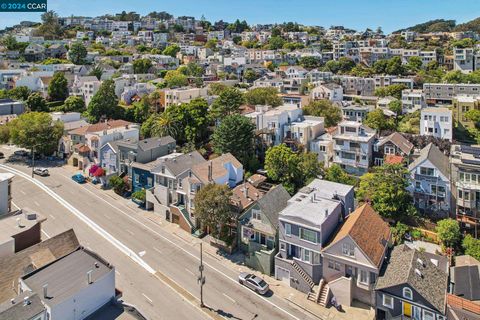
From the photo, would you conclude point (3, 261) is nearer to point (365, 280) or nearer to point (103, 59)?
point (365, 280)

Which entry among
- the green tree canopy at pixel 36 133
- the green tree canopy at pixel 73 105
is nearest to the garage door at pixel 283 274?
the green tree canopy at pixel 36 133

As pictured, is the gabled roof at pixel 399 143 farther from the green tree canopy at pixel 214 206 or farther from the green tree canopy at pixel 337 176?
the green tree canopy at pixel 214 206

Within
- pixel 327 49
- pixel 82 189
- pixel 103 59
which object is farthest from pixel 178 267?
pixel 327 49

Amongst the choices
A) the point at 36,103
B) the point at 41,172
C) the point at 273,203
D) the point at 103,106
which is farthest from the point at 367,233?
the point at 36,103

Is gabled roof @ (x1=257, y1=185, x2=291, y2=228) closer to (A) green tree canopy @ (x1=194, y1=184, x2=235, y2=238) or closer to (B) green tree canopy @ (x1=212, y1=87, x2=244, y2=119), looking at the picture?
(A) green tree canopy @ (x1=194, y1=184, x2=235, y2=238)

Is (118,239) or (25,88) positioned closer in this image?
(118,239)

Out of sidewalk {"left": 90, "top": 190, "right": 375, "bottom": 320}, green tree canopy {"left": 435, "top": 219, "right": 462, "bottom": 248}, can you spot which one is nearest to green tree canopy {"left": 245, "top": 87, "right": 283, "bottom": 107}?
sidewalk {"left": 90, "top": 190, "right": 375, "bottom": 320}

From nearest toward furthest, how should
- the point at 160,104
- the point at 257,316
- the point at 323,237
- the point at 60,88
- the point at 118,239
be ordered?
the point at 257,316
the point at 323,237
the point at 118,239
the point at 160,104
the point at 60,88
